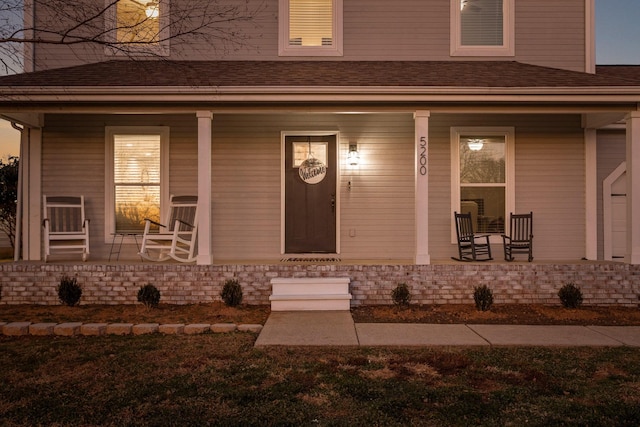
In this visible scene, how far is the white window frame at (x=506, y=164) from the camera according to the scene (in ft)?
26.7

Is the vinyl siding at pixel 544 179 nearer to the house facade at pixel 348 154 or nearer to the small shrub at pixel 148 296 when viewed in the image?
the house facade at pixel 348 154

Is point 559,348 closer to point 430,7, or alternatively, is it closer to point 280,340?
point 280,340

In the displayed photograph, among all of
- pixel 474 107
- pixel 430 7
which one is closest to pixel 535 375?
pixel 474 107

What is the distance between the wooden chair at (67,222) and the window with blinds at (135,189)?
1.81 ft

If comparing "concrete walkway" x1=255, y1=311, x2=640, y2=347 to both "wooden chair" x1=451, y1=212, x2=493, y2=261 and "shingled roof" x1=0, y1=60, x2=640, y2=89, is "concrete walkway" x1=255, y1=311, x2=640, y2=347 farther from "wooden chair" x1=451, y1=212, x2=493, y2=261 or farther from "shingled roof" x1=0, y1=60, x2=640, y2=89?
"shingled roof" x1=0, y1=60, x2=640, y2=89

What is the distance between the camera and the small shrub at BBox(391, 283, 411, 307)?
6598 millimetres

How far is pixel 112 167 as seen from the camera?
8219mm

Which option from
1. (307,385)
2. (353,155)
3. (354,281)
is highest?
(353,155)

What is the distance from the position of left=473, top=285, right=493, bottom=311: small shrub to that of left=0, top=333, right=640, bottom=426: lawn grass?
1734mm

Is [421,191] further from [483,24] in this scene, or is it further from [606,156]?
[606,156]

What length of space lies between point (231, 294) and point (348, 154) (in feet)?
10.2

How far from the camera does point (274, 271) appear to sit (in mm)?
6840

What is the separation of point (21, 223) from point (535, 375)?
8.00 m

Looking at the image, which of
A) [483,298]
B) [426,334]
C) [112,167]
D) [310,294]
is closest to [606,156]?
[483,298]
